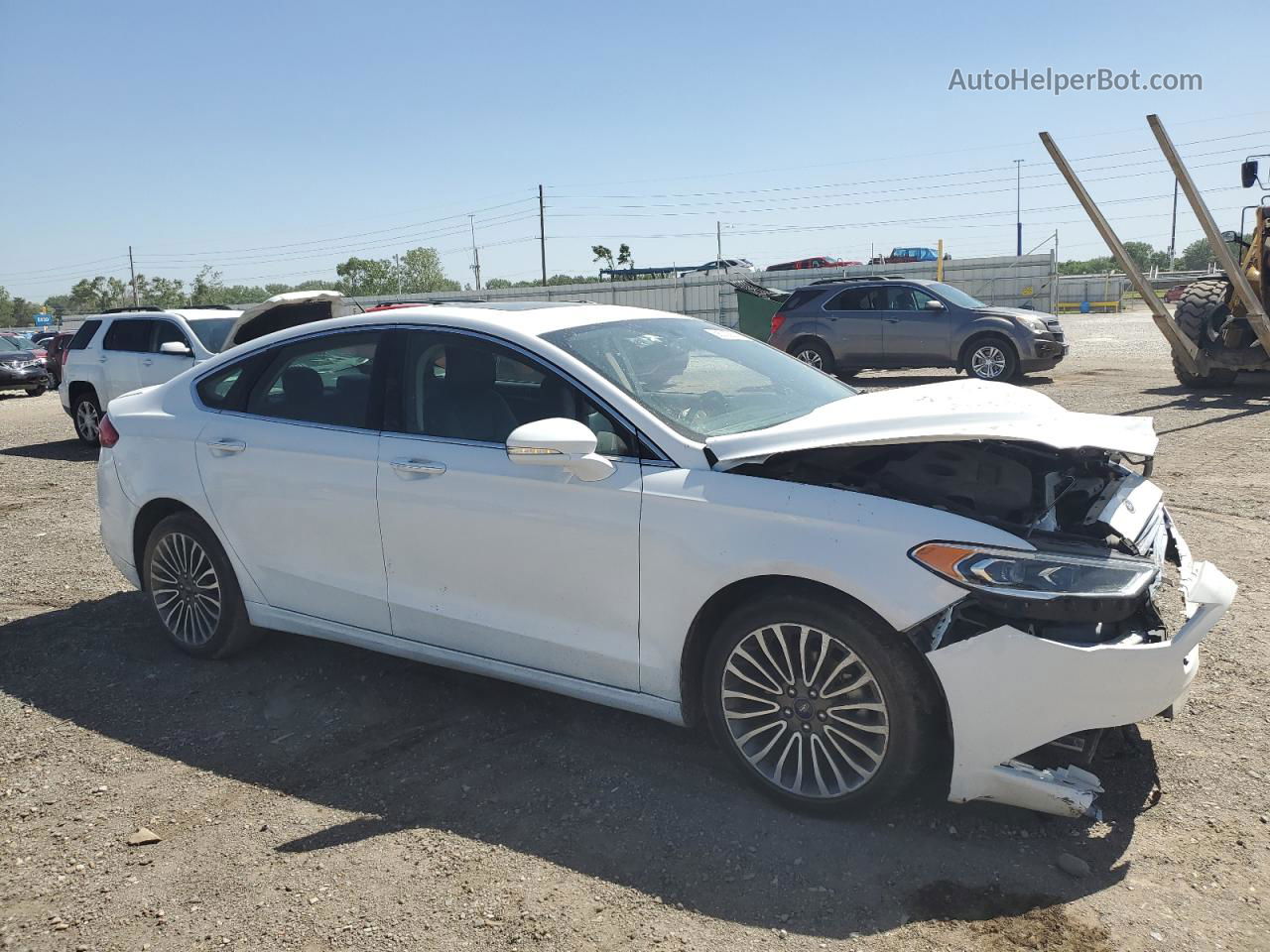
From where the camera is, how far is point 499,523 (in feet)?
12.3

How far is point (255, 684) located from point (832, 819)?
275cm

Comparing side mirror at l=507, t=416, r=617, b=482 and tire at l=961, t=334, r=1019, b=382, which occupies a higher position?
side mirror at l=507, t=416, r=617, b=482

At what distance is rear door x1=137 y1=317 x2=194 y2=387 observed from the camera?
498 inches

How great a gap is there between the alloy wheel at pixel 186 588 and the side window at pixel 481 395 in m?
1.42

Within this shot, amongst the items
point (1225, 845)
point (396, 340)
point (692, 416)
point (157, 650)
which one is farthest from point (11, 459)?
point (1225, 845)

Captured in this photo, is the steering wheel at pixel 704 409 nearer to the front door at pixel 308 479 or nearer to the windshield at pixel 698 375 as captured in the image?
the windshield at pixel 698 375

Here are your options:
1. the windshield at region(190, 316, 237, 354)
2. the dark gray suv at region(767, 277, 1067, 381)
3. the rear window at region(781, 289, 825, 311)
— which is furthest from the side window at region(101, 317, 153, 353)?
the rear window at region(781, 289, 825, 311)

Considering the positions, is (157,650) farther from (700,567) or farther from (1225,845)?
(1225,845)

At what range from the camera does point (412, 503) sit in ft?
13.1

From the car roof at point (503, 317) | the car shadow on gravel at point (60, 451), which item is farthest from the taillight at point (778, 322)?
the car roof at point (503, 317)

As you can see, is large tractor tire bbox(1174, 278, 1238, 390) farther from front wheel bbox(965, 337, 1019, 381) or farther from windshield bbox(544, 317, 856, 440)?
windshield bbox(544, 317, 856, 440)

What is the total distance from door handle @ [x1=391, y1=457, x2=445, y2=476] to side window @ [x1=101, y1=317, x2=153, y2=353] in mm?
10582

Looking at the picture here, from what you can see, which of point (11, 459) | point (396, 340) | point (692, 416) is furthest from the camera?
point (11, 459)

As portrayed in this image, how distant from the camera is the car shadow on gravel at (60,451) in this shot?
12680 mm
